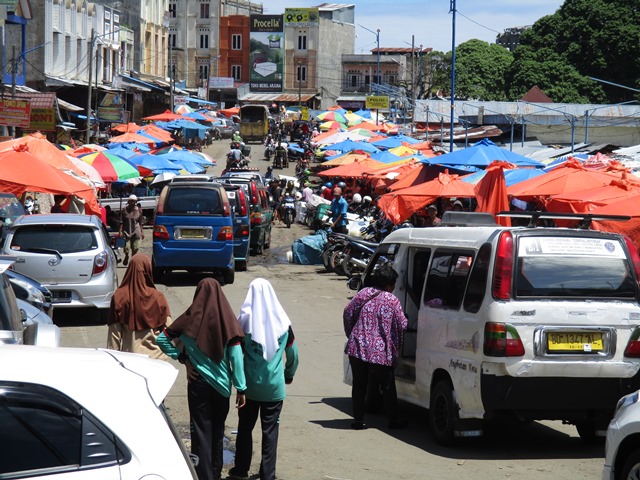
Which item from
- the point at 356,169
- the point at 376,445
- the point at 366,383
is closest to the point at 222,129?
the point at 356,169

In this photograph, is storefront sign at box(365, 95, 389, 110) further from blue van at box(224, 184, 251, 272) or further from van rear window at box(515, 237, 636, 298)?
van rear window at box(515, 237, 636, 298)

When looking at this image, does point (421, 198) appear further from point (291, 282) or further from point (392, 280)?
point (392, 280)

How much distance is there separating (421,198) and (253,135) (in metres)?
54.7

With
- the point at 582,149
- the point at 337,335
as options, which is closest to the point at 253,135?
the point at 582,149

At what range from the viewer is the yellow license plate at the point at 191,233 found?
1966 centimetres

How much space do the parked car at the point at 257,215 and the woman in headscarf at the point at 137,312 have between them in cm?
1661

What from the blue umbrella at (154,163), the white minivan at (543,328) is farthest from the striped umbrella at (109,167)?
the white minivan at (543,328)

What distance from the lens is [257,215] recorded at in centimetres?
2600

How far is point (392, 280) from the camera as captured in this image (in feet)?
30.9

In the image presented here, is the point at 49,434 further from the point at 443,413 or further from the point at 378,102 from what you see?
the point at 378,102

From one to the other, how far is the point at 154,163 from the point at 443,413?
26.1 meters

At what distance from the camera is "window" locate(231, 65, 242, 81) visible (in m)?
116

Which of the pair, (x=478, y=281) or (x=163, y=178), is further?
(x=163, y=178)

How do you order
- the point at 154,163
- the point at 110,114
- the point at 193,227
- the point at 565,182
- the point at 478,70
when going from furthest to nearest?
the point at 478,70, the point at 110,114, the point at 154,163, the point at 193,227, the point at 565,182
